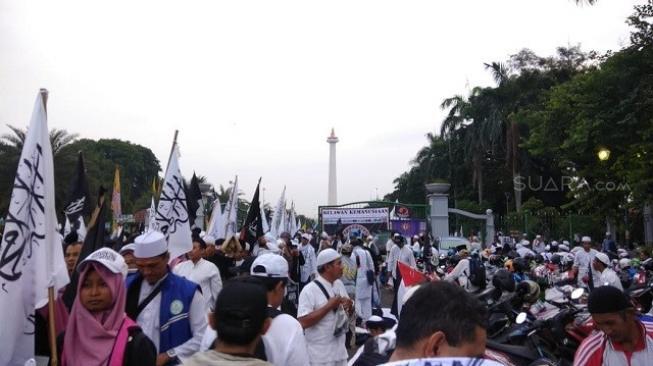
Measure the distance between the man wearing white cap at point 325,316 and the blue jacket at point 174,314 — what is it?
59.7 inches

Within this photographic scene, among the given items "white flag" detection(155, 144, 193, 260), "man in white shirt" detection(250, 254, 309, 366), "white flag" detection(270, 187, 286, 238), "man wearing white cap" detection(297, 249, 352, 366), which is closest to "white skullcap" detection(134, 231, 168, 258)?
"man in white shirt" detection(250, 254, 309, 366)

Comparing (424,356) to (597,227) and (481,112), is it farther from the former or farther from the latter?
(481,112)

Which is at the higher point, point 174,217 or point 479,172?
point 479,172

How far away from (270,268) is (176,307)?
0.63 m

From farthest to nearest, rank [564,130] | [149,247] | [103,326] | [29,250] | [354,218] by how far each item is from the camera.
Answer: [354,218] < [564,130] < [149,247] < [29,250] < [103,326]

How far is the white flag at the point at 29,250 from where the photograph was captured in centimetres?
349

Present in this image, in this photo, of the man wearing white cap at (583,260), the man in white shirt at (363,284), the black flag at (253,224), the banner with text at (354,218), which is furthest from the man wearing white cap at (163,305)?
the banner with text at (354,218)

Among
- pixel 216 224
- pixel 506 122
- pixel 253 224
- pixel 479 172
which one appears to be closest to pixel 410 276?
pixel 253 224

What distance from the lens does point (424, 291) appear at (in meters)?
2.07

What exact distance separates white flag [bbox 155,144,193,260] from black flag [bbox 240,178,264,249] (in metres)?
4.38

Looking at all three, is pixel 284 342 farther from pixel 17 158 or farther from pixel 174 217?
pixel 17 158

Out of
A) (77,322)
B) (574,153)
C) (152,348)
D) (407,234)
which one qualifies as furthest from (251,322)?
(407,234)

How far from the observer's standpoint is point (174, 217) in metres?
6.88

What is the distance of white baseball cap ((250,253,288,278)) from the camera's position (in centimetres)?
397
